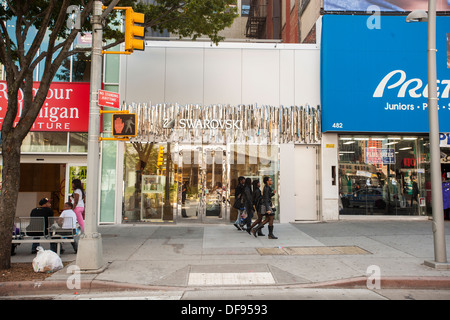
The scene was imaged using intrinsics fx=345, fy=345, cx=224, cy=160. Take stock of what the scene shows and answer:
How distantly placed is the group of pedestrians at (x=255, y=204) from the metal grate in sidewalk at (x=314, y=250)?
4.31 ft

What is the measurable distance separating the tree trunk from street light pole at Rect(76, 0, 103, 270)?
1.52m

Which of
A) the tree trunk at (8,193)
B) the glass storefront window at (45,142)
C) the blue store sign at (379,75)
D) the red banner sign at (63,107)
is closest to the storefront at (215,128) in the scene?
the blue store sign at (379,75)

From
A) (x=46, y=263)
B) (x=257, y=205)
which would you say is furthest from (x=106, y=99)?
(x=257, y=205)

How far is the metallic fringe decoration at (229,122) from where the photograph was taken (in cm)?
1302

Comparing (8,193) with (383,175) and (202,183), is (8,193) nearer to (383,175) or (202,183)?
(202,183)

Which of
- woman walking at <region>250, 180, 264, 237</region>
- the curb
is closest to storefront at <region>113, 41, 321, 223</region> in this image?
woman walking at <region>250, 180, 264, 237</region>

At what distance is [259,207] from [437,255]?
455 cm

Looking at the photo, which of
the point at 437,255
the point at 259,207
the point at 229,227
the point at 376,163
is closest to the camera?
the point at 437,255

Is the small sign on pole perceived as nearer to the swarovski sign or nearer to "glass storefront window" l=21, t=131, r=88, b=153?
the swarovski sign

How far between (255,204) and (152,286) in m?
5.04

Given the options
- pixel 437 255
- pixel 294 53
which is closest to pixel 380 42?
pixel 294 53

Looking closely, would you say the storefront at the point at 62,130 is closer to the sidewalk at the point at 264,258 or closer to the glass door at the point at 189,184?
the sidewalk at the point at 264,258

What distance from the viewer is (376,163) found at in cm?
1342
